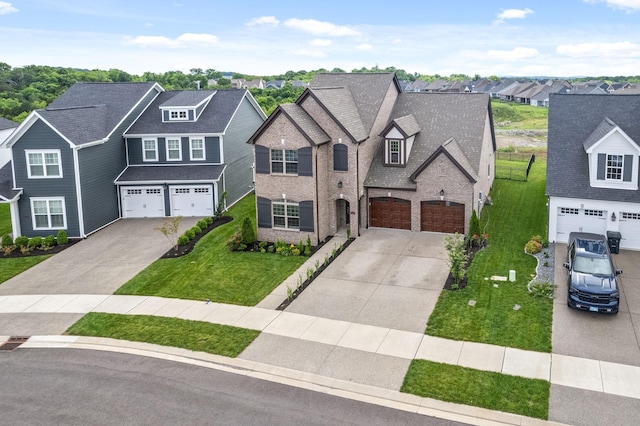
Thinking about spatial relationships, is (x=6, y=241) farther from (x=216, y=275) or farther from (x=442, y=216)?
(x=442, y=216)

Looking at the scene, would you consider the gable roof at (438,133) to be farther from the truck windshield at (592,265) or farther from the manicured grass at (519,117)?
the manicured grass at (519,117)

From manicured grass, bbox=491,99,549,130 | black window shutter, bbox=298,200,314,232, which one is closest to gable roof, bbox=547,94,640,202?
black window shutter, bbox=298,200,314,232

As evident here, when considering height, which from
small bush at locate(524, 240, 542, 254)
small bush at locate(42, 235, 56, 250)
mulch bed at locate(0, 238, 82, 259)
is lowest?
mulch bed at locate(0, 238, 82, 259)

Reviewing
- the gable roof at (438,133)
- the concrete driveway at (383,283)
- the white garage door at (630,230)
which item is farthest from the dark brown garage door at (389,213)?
the white garage door at (630,230)

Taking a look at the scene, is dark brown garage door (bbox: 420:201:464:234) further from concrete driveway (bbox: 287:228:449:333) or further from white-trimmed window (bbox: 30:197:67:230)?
white-trimmed window (bbox: 30:197:67:230)

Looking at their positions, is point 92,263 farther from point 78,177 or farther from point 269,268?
point 269,268

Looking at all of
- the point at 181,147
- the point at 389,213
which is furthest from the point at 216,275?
the point at 181,147

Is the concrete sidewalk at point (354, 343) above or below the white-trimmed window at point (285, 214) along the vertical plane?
below
